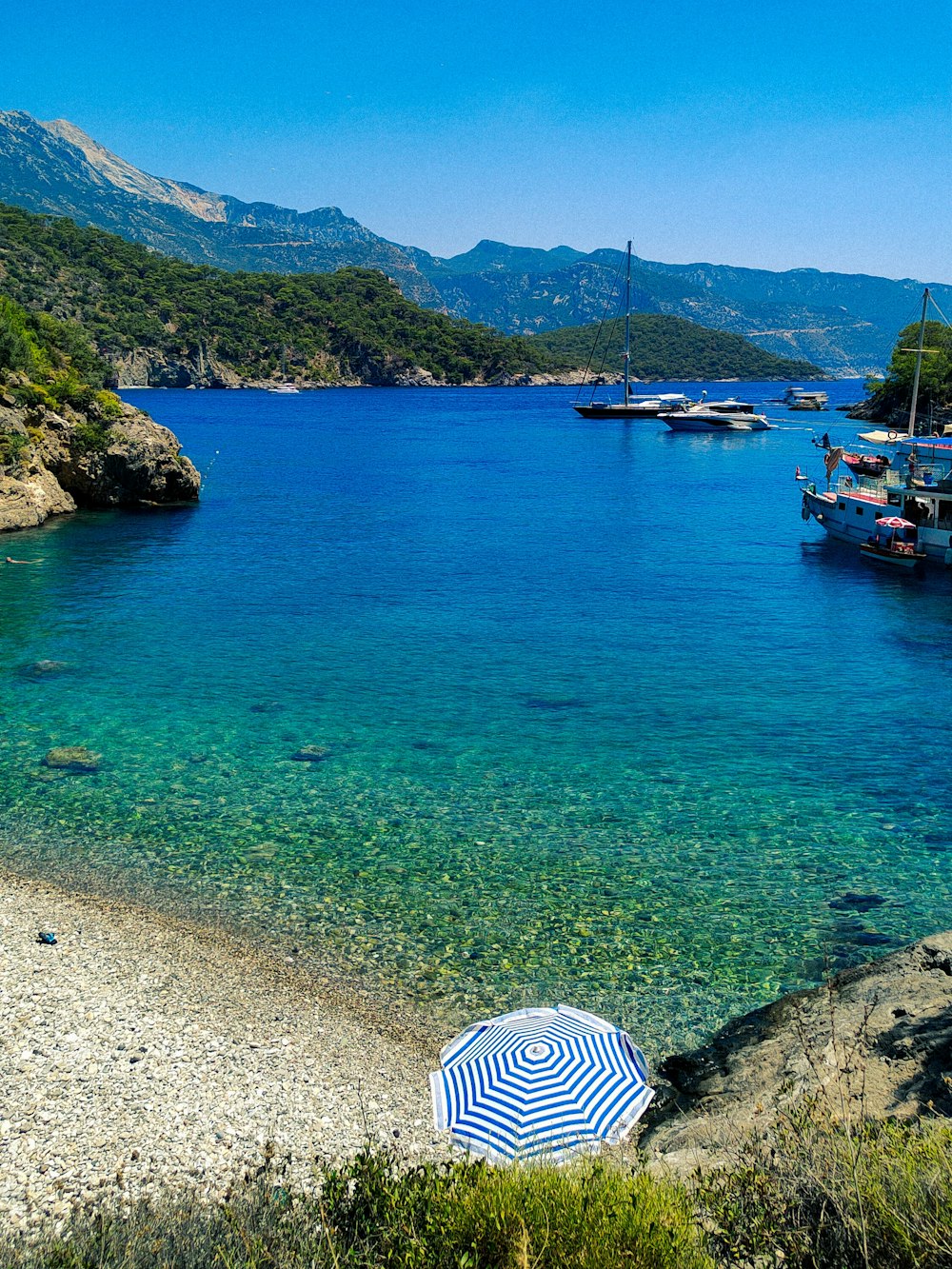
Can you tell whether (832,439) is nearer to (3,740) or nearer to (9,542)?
(9,542)

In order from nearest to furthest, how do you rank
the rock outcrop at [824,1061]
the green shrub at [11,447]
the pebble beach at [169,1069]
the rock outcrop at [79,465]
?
the rock outcrop at [824,1061]
the pebble beach at [169,1069]
the green shrub at [11,447]
the rock outcrop at [79,465]

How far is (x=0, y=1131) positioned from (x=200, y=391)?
180 metres

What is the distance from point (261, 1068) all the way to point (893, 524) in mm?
36690

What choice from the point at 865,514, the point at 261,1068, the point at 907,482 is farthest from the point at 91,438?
the point at 261,1068

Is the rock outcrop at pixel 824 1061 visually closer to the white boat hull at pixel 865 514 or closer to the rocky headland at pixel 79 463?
the white boat hull at pixel 865 514

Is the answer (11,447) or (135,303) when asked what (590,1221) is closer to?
(11,447)

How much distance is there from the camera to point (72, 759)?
17.2 m

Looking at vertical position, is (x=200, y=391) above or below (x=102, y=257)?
below

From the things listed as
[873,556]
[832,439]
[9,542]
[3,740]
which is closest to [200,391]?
[832,439]

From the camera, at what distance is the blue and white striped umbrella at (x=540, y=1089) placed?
304 inches

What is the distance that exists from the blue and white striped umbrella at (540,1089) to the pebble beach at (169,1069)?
0.41 m

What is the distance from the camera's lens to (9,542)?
37.3 m

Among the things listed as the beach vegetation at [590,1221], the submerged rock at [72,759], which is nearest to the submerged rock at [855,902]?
the beach vegetation at [590,1221]

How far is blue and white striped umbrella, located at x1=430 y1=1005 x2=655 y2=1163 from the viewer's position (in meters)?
7.71
